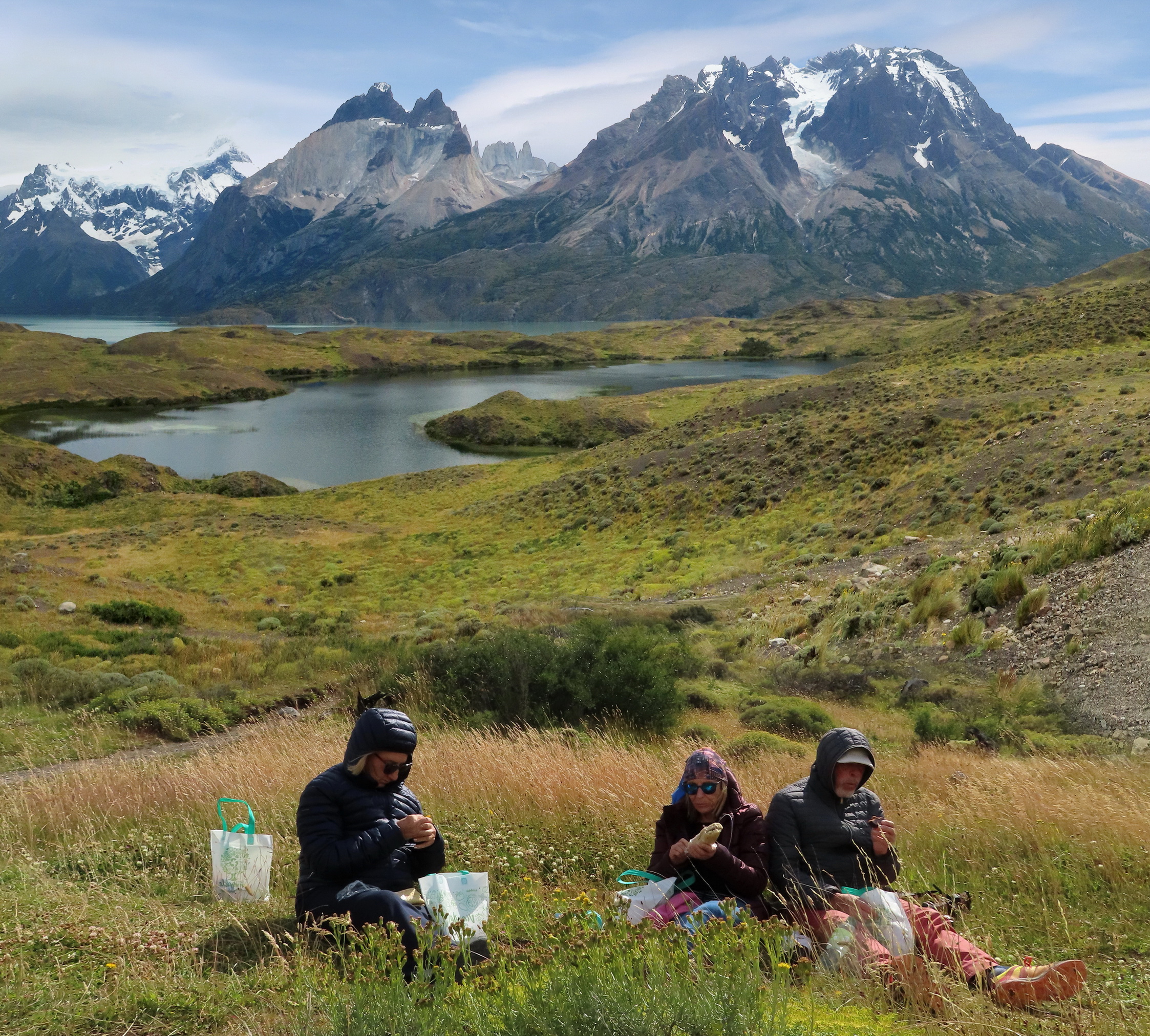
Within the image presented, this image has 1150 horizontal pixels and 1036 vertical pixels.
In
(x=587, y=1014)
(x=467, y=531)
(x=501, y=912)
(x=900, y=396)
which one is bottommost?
(x=467, y=531)

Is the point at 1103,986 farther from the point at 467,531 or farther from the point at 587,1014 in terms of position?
the point at 467,531

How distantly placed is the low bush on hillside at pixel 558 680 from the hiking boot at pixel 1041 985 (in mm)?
6997

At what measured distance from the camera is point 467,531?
3809 cm

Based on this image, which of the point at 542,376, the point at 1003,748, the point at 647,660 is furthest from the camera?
the point at 542,376

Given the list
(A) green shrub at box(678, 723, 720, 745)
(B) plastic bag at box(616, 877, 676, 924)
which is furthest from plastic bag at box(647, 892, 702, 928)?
(A) green shrub at box(678, 723, 720, 745)

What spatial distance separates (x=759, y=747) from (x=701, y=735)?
3.55 feet

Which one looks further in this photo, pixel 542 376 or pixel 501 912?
pixel 542 376

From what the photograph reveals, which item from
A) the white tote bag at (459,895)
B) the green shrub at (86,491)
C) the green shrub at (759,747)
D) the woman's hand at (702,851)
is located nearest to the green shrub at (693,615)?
the green shrub at (759,747)

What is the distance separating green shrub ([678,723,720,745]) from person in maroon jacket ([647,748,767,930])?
4573 mm

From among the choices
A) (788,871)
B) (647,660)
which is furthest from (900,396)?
(788,871)

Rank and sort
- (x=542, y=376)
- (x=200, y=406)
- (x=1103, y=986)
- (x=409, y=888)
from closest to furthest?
(x=1103, y=986)
(x=409, y=888)
(x=200, y=406)
(x=542, y=376)

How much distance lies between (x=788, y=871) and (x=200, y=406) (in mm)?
111982

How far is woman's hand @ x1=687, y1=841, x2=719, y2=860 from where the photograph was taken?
4328 millimetres

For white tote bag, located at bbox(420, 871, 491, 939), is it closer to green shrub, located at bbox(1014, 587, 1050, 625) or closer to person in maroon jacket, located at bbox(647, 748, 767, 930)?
person in maroon jacket, located at bbox(647, 748, 767, 930)
